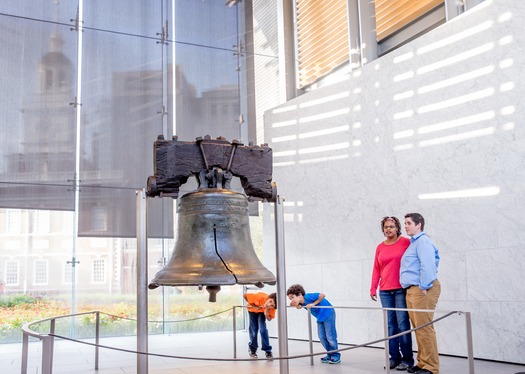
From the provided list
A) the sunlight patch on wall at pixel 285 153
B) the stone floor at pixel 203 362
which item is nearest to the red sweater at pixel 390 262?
the stone floor at pixel 203 362

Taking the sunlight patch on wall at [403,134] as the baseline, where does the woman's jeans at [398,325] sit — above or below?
below

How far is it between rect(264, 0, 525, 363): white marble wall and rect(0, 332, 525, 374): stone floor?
0.49m

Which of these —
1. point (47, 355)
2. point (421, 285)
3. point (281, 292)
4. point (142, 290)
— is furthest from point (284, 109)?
point (47, 355)

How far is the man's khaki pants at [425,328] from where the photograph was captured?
515 cm

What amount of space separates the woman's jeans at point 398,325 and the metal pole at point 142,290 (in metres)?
2.66

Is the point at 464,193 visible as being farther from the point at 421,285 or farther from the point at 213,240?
the point at 213,240

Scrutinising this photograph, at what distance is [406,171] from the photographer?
704 cm

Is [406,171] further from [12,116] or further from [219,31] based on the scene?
[12,116]

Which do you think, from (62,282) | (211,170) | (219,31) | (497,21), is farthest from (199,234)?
(219,31)

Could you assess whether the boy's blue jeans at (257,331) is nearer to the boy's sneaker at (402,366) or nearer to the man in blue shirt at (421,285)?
the boy's sneaker at (402,366)

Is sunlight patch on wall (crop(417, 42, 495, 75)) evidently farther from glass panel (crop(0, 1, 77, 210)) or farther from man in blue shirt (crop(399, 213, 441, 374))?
glass panel (crop(0, 1, 77, 210))

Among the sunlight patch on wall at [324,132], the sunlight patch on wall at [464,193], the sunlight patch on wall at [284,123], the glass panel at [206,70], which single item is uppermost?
the glass panel at [206,70]

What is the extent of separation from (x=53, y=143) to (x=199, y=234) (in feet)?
20.5

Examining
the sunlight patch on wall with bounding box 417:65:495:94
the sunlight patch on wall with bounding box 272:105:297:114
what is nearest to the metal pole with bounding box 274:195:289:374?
the sunlight patch on wall with bounding box 417:65:495:94
